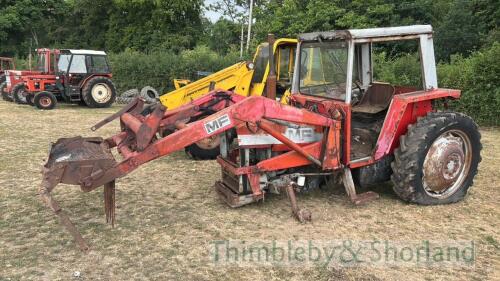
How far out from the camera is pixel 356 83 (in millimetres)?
5859

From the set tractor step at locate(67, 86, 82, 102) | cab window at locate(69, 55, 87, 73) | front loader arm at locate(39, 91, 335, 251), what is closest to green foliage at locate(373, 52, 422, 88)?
front loader arm at locate(39, 91, 335, 251)

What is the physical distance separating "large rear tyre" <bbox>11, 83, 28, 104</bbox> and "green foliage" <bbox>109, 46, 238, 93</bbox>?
4534 mm

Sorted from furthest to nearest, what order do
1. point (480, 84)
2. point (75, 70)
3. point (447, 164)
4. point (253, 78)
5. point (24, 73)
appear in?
point (24, 73) < point (75, 70) < point (480, 84) < point (253, 78) < point (447, 164)

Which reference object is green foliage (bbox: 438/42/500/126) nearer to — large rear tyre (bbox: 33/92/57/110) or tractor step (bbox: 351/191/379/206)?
tractor step (bbox: 351/191/379/206)

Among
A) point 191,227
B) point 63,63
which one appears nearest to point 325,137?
point 191,227

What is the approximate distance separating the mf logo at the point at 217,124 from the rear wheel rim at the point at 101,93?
38.2ft

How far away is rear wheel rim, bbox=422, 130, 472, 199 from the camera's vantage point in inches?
199

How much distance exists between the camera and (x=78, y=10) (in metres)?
31.8

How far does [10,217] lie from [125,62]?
15.6 m

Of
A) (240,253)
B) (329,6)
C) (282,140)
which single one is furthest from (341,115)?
(329,6)

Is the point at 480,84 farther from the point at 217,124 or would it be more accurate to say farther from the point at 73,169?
the point at 73,169

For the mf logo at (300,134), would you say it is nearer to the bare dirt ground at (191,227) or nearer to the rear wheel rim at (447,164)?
the bare dirt ground at (191,227)

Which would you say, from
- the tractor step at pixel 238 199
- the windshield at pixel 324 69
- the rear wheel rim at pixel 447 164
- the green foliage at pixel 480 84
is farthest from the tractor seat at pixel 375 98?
the green foliage at pixel 480 84

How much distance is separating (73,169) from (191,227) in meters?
1.32
